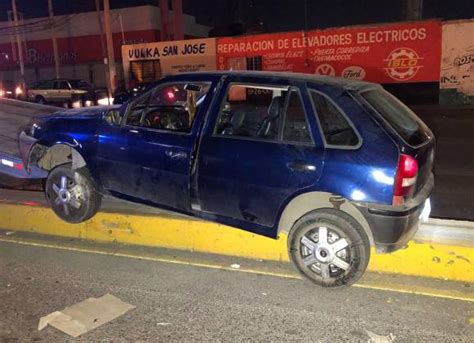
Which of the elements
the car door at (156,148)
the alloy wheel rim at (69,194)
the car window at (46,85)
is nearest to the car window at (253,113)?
the car door at (156,148)

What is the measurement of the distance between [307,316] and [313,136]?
1.37 metres

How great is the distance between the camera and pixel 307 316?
385cm

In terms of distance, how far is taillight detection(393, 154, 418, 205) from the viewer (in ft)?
12.7

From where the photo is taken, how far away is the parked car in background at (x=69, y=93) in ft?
92.7

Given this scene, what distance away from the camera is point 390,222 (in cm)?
393

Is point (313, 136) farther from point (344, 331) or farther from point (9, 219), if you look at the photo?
point (9, 219)

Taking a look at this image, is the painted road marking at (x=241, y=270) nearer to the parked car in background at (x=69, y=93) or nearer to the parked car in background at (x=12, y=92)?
the parked car in background at (x=69, y=93)

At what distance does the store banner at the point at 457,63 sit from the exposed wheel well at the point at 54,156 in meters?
18.8

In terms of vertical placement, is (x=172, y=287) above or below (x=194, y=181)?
below

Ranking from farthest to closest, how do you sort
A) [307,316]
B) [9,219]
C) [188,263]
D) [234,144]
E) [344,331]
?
[9,219]
[188,263]
[234,144]
[307,316]
[344,331]

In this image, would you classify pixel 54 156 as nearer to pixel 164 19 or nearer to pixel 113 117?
pixel 113 117

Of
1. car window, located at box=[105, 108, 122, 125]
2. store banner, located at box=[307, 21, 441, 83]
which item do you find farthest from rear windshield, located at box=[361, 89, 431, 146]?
store banner, located at box=[307, 21, 441, 83]

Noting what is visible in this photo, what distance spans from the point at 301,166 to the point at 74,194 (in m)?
2.51

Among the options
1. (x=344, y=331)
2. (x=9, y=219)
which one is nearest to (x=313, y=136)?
(x=344, y=331)
